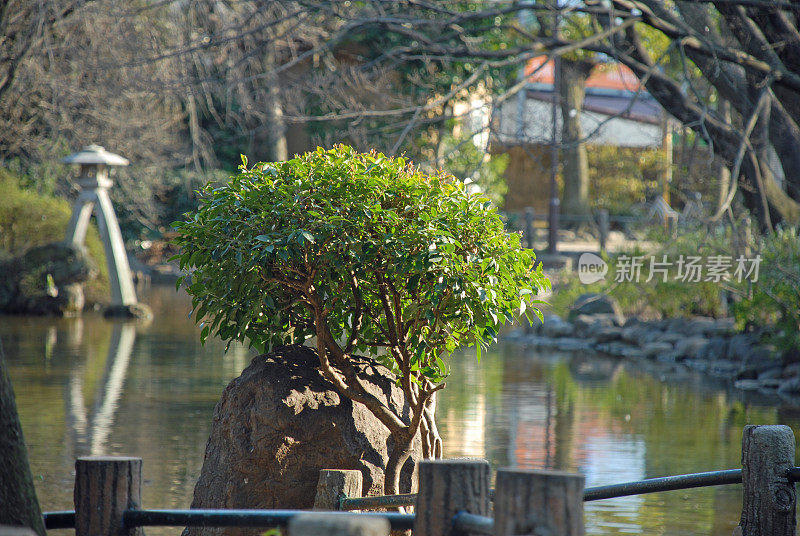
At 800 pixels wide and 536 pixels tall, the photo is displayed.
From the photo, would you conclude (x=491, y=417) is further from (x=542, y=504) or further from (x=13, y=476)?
(x=542, y=504)

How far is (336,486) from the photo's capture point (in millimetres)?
4691

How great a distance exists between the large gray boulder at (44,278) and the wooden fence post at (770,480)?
55.2 ft

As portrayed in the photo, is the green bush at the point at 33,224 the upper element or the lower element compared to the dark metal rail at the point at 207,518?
upper

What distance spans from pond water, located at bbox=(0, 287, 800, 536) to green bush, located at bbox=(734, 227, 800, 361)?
1231mm

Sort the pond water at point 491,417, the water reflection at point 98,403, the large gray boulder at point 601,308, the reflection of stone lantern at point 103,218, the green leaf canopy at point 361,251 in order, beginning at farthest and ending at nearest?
1. the large gray boulder at point 601,308
2. the reflection of stone lantern at point 103,218
3. the water reflection at point 98,403
4. the pond water at point 491,417
5. the green leaf canopy at point 361,251

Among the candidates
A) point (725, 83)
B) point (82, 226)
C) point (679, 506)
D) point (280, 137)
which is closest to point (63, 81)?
point (82, 226)

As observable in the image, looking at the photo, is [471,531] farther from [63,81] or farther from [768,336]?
[63,81]

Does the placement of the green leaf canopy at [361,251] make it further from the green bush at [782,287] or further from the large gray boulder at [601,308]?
the large gray boulder at [601,308]

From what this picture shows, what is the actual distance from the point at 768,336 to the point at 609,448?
6.13 m

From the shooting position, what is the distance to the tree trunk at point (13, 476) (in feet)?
11.3

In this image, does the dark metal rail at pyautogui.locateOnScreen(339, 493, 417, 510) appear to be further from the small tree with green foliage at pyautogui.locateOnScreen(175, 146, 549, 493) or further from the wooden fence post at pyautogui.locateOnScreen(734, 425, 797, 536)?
the wooden fence post at pyautogui.locateOnScreen(734, 425, 797, 536)

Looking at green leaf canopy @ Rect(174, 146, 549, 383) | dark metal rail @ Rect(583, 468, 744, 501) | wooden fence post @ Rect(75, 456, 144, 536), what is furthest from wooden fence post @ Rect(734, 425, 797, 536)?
Answer: wooden fence post @ Rect(75, 456, 144, 536)

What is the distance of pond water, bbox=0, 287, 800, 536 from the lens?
24.8 feet

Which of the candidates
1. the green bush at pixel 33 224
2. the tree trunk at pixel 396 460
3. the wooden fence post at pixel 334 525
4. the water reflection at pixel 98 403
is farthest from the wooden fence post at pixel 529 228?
the wooden fence post at pixel 334 525
